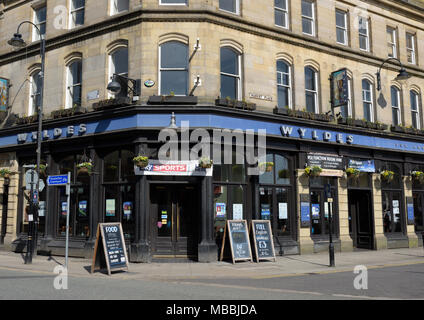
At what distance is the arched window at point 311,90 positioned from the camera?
19.1 metres

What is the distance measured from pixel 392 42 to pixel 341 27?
13.4 feet

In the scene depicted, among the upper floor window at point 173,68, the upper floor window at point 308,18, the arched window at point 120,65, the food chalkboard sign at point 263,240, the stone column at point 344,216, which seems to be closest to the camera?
the food chalkboard sign at point 263,240

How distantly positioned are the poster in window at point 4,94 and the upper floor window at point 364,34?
727 inches

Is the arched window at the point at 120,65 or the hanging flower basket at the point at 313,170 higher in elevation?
the arched window at the point at 120,65

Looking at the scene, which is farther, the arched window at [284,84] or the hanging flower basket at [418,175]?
the hanging flower basket at [418,175]

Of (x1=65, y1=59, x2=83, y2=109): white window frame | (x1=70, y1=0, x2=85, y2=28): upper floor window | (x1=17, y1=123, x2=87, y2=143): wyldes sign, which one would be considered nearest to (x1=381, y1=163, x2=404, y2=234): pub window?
(x1=17, y1=123, x2=87, y2=143): wyldes sign

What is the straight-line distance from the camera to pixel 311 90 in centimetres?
1914

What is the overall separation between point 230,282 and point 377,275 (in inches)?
180

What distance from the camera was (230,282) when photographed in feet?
36.2

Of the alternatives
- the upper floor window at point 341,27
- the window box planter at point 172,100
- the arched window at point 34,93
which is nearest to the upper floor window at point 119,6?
the window box planter at point 172,100

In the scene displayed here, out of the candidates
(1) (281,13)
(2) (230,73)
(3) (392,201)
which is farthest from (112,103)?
(3) (392,201)

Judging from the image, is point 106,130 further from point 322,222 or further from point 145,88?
point 322,222

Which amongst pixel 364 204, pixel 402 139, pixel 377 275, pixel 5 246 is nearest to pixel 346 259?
pixel 377 275

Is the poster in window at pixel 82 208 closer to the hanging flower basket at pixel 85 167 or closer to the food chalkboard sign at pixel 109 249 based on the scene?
the hanging flower basket at pixel 85 167
